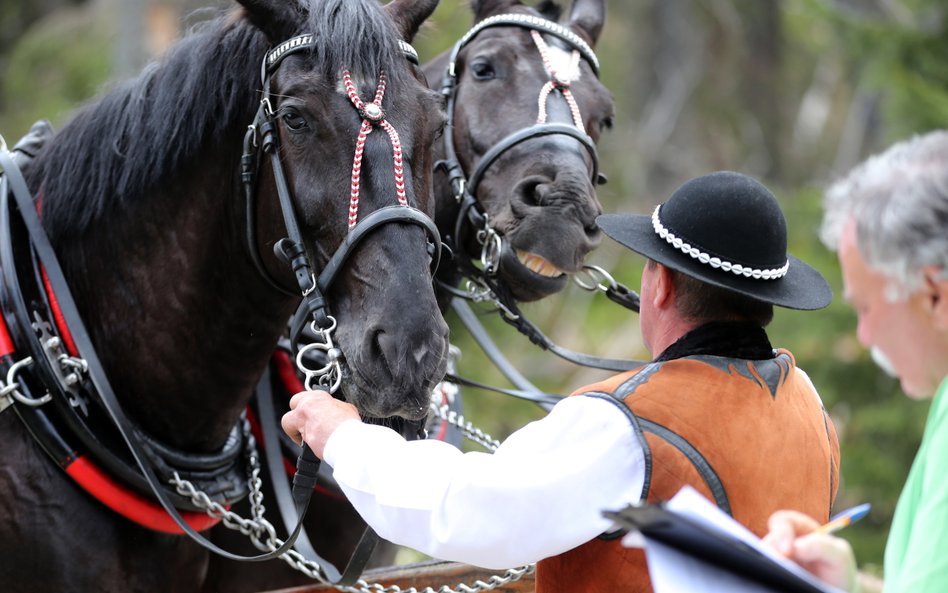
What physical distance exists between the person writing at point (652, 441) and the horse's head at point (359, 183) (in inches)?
5.5

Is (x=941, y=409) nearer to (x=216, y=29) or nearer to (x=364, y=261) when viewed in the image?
(x=364, y=261)

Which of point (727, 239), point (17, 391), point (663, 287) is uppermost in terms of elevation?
point (727, 239)

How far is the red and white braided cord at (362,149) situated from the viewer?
214 cm

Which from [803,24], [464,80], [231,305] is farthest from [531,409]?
[803,24]

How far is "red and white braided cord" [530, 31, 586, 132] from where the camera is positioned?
11.0ft

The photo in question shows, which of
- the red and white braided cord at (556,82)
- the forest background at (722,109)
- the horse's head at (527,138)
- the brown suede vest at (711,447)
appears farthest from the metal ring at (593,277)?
the brown suede vest at (711,447)

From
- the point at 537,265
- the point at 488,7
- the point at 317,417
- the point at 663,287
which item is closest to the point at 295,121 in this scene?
the point at 317,417

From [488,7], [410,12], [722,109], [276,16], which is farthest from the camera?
[722,109]

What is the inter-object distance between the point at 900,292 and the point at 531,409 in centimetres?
692

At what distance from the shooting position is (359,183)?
2148mm

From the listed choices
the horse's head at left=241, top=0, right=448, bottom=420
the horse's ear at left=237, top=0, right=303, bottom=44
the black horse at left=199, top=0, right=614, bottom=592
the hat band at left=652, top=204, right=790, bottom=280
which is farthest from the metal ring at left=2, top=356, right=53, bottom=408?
the hat band at left=652, top=204, right=790, bottom=280

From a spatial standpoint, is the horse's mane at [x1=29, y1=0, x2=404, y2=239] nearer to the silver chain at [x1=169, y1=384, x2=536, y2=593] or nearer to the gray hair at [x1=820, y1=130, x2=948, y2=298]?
the silver chain at [x1=169, y1=384, x2=536, y2=593]

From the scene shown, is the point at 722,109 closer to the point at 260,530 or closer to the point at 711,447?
the point at 260,530

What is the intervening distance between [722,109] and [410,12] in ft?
42.8
